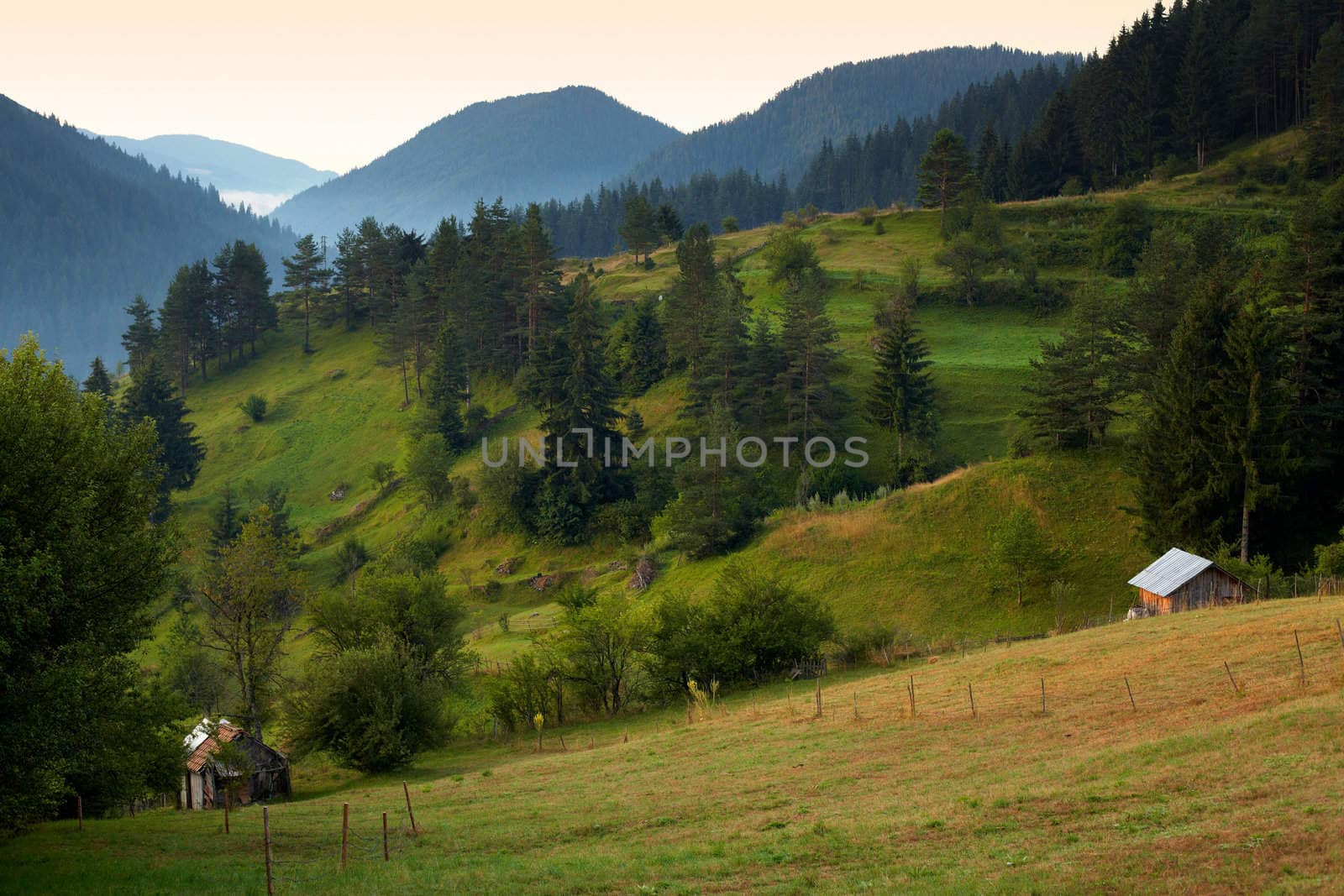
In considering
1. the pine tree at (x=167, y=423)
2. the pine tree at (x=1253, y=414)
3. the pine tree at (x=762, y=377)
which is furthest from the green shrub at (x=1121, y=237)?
the pine tree at (x=167, y=423)

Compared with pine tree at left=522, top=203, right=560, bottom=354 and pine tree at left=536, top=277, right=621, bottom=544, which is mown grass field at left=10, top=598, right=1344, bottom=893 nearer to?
pine tree at left=536, top=277, right=621, bottom=544

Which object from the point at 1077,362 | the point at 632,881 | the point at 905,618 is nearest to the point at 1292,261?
the point at 1077,362

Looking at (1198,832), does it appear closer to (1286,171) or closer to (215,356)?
(1286,171)

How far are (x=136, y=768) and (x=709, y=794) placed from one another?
551 inches

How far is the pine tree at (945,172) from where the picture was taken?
108 meters

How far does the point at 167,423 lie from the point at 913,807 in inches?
3640

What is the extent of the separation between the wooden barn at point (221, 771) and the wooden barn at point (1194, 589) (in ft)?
121

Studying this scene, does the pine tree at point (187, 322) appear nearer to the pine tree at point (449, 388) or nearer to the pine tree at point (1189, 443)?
the pine tree at point (449, 388)

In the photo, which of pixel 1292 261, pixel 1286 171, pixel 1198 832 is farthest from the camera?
pixel 1286 171

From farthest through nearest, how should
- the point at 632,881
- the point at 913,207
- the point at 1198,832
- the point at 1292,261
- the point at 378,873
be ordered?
1. the point at 913,207
2. the point at 1292,261
3. the point at 378,873
4. the point at 632,881
5. the point at 1198,832

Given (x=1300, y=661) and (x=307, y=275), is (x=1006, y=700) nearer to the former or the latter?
(x=1300, y=661)

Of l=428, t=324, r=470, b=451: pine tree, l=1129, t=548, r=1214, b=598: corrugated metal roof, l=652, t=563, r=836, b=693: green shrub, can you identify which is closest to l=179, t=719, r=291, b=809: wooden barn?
l=652, t=563, r=836, b=693: green shrub

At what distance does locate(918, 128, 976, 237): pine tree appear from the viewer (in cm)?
10775

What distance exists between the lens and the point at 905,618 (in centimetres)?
5059
